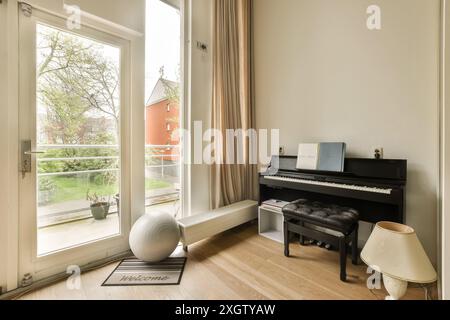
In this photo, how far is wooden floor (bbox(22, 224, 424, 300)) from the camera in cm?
146

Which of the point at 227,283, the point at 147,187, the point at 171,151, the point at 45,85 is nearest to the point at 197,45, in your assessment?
the point at 171,151

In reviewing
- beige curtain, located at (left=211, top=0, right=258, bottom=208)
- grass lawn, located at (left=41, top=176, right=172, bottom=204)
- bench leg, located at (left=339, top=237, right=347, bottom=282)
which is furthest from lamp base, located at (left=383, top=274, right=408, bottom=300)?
grass lawn, located at (left=41, top=176, right=172, bottom=204)

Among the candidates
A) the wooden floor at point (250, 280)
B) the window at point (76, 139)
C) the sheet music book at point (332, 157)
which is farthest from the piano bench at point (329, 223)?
the window at point (76, 139)

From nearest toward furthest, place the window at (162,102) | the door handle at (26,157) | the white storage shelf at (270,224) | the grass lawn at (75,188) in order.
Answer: the door handle at (26,157), the grass lawn at (75,188), the window at (162,102), the white storage shelf at (270,224)

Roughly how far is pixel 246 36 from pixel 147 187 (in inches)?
95.7

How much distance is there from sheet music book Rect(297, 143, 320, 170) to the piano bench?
1.27ft

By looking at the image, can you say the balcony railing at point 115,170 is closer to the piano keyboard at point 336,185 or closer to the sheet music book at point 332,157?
the piano keyboard at point 336,185

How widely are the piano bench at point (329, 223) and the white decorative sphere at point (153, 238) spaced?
1.13m

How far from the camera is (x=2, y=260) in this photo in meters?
1.44

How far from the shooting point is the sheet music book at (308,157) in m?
2.13

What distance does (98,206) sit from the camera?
6.42 feet

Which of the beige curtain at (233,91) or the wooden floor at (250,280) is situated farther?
→ the beige curtain at (233,91)

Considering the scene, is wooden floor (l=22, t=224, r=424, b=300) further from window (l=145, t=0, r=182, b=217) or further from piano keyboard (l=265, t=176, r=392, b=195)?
window (l=145, t=0, r=182, b=217)

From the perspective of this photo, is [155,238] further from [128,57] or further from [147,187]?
[128,57]
